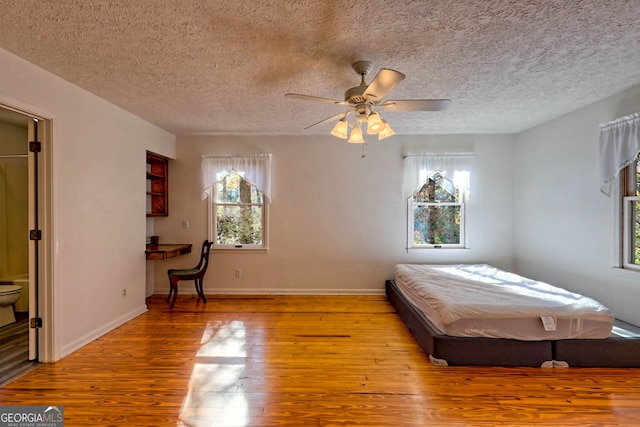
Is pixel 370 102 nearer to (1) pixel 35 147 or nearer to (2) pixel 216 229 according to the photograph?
(1) pixel 35 147

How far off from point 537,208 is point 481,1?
3510mm

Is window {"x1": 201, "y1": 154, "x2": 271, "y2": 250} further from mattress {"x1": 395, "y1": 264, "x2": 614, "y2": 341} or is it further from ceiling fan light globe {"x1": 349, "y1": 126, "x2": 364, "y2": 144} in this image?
mattress {"x1": 395, "y1": 264, "x2": 614, "y2": 341}

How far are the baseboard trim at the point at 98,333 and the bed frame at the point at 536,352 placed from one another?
3307 millimetres

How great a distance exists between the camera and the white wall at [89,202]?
2541mm

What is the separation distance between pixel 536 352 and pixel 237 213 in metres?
4.05

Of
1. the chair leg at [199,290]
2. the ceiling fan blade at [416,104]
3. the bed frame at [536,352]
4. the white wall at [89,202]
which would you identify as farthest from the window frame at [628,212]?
the white wall at [89,202]

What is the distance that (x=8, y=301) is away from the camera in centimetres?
327

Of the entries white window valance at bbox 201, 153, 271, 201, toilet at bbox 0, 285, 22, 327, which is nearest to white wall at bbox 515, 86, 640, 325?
white window valance at bbox 201, 153, 271, 201

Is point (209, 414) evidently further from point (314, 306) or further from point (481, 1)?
point (481, 1)

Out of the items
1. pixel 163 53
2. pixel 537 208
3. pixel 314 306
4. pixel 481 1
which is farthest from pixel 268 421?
pixel 537 208

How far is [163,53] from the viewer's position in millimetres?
2205

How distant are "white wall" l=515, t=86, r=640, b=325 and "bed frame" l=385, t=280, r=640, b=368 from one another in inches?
28.0

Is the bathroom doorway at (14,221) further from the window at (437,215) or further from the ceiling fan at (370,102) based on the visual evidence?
the window at (437,215)

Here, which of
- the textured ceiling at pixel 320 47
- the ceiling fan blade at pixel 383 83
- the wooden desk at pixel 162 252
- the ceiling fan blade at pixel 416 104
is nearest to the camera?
the textured ceiling at pixel 320 47
